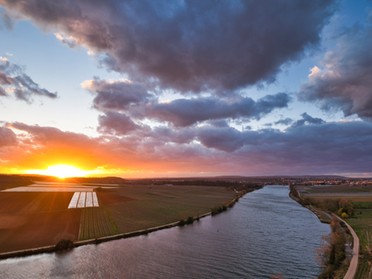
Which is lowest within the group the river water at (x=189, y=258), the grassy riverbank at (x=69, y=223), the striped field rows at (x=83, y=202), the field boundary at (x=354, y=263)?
the river water at (x=189, y=258)

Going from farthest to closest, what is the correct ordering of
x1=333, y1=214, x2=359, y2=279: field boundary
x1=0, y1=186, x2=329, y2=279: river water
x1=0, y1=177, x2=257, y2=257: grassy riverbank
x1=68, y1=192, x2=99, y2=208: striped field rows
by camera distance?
x1=68, y1=192, x2=99, y2=208: striped field rows, x1=0, y1=177, x2=257, y2=257: grassy riverbank, x1=0, y1=186, x2=329, y2=279: river water, x1=333, y1=214, x2=359, y2=279: field boundary

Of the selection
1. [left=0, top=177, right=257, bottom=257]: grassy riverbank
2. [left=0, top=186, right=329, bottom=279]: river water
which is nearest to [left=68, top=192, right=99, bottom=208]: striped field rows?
[left=0, top=177, right=257, bottom=257]: grassy riverbank

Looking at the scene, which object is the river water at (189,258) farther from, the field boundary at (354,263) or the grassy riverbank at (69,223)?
the grassy riverbank at (69,223)

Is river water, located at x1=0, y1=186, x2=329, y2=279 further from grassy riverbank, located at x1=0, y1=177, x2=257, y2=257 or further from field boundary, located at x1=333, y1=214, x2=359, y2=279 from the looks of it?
grassy riverbank, located at x1=0, y1=177, x2=257, y2=257

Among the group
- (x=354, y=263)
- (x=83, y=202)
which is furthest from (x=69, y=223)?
(x=354, y=263)

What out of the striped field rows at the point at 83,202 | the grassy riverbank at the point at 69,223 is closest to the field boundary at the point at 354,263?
the grassy riverbank at the point at 69,223

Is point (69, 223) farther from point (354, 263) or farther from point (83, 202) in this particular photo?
point (354, 263)

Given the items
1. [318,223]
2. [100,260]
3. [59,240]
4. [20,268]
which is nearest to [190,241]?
[100,260]

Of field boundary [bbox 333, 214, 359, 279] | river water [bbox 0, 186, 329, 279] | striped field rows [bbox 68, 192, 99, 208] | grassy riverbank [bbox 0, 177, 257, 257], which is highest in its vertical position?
striped field rows [bbox 68, 192, 99, 208]
